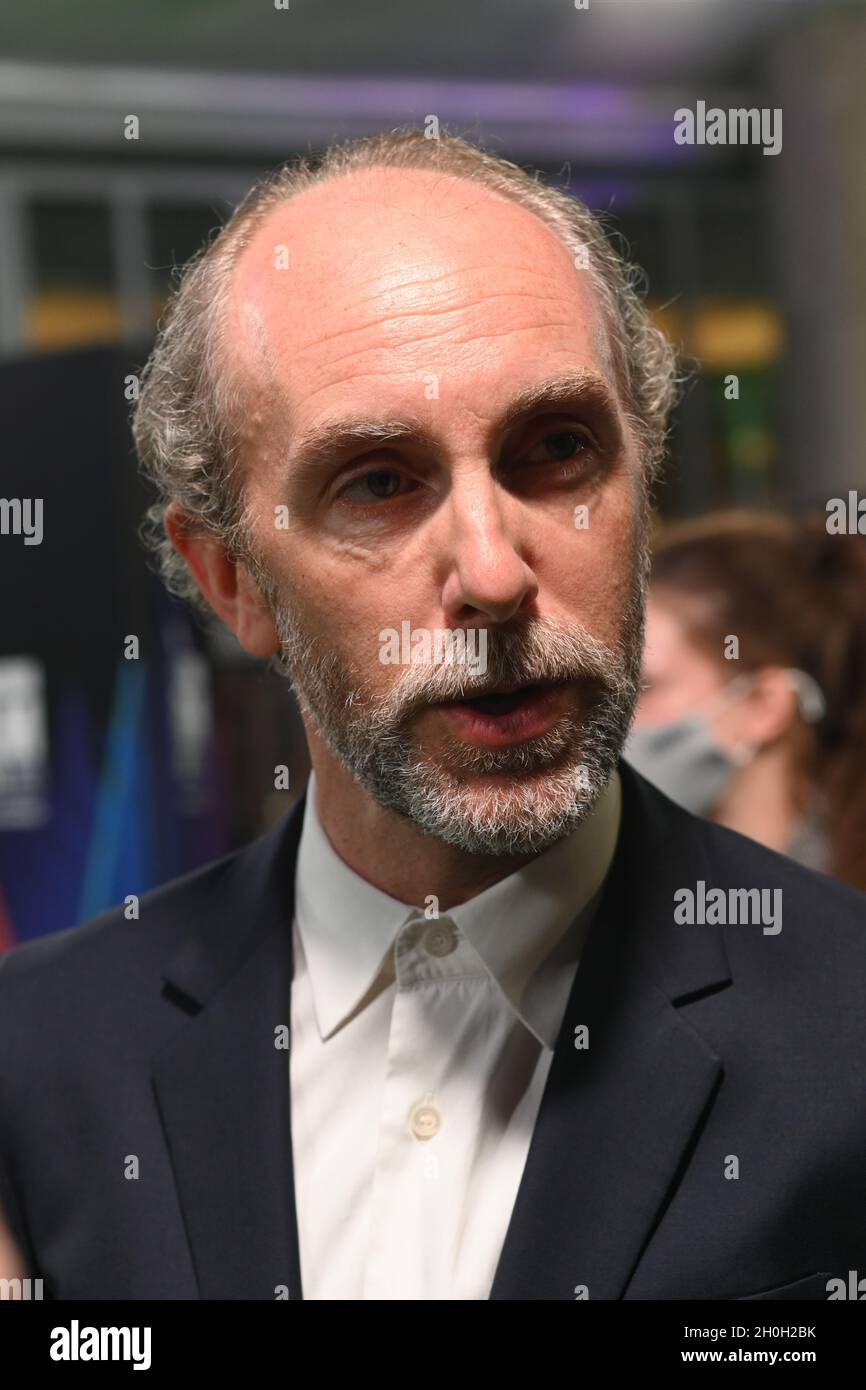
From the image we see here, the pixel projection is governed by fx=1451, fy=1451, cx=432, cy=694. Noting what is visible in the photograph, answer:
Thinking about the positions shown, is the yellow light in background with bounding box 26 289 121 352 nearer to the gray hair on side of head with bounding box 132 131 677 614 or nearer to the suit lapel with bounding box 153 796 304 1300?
the gray hair on side of head with bounding box 132 131 677 614

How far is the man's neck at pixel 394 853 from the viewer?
4.01 feet

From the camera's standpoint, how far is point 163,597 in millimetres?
2699

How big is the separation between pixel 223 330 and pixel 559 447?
0.33 m

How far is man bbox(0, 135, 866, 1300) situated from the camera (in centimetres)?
109

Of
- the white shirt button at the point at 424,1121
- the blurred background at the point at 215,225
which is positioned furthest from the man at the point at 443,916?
the blurred background at the point at 215,225

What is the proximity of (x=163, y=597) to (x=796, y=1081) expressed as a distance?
1838mm

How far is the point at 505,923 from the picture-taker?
120 cm

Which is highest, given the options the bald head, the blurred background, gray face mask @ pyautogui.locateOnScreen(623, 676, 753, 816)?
the blurred background

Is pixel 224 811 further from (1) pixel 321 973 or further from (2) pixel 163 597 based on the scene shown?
(1) pixel 321 973

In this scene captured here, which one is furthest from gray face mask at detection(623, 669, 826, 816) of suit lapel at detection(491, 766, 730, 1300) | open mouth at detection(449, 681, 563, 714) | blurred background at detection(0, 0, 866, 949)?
open mouth at detection(449, 681, 563, 714)

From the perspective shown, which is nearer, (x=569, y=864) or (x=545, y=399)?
(x=545, y=399)

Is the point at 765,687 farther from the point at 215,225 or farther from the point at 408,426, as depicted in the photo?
the point at 215,225

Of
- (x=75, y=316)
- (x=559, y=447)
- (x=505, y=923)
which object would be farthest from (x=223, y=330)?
(x=75, y=316)
